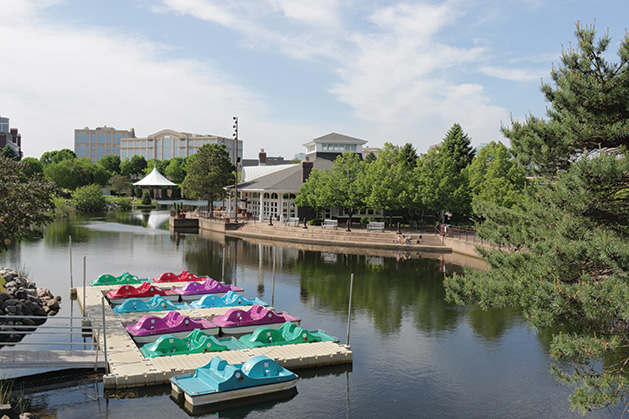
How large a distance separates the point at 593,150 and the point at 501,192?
3282 centimetres

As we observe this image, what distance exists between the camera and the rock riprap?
1920 cm

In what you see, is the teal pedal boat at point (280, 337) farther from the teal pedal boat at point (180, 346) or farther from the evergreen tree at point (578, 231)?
the evergreen tree at point (578, 231)

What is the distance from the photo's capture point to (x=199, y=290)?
25250 millimetres

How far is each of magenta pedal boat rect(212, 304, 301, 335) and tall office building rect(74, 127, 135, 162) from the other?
18464cm

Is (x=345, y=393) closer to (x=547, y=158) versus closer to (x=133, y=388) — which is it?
(x=133, y=388)

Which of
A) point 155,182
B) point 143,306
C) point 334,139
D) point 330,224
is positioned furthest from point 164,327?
point 155,182

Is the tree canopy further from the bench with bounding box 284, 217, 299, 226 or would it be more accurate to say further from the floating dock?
the bench with bounding box 284, 217, 299, 226

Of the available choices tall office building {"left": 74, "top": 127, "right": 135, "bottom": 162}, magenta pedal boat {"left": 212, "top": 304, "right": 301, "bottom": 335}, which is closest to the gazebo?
magenta pedal boat {"left": 212, "top": 304, "right": 301, "bottom": 335}

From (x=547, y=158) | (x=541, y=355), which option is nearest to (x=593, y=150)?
(x=547, y=158)

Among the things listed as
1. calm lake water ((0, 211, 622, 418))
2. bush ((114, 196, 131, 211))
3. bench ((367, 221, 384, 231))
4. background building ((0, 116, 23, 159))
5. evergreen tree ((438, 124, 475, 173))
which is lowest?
calm lake water ((0, 211, 622, 418))

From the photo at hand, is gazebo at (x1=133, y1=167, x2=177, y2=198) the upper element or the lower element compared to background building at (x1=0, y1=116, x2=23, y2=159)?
lower

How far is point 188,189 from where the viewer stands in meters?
64.7

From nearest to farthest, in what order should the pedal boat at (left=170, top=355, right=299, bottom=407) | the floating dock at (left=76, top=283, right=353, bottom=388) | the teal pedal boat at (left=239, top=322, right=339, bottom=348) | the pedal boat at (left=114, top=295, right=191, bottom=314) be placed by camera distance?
1. the pedal boat at (left=170, top=355, right=299, bottom=407)
2. the floating dock at (left=76, top=283, right=353, bottom=388)
3. the teal pedal boat at (left=239, top=322, right=339, bottom=348)
4. the pedal boat at (left=114, top=295, right=191, bottom=314)

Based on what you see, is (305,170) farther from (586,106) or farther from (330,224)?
(586,106)
